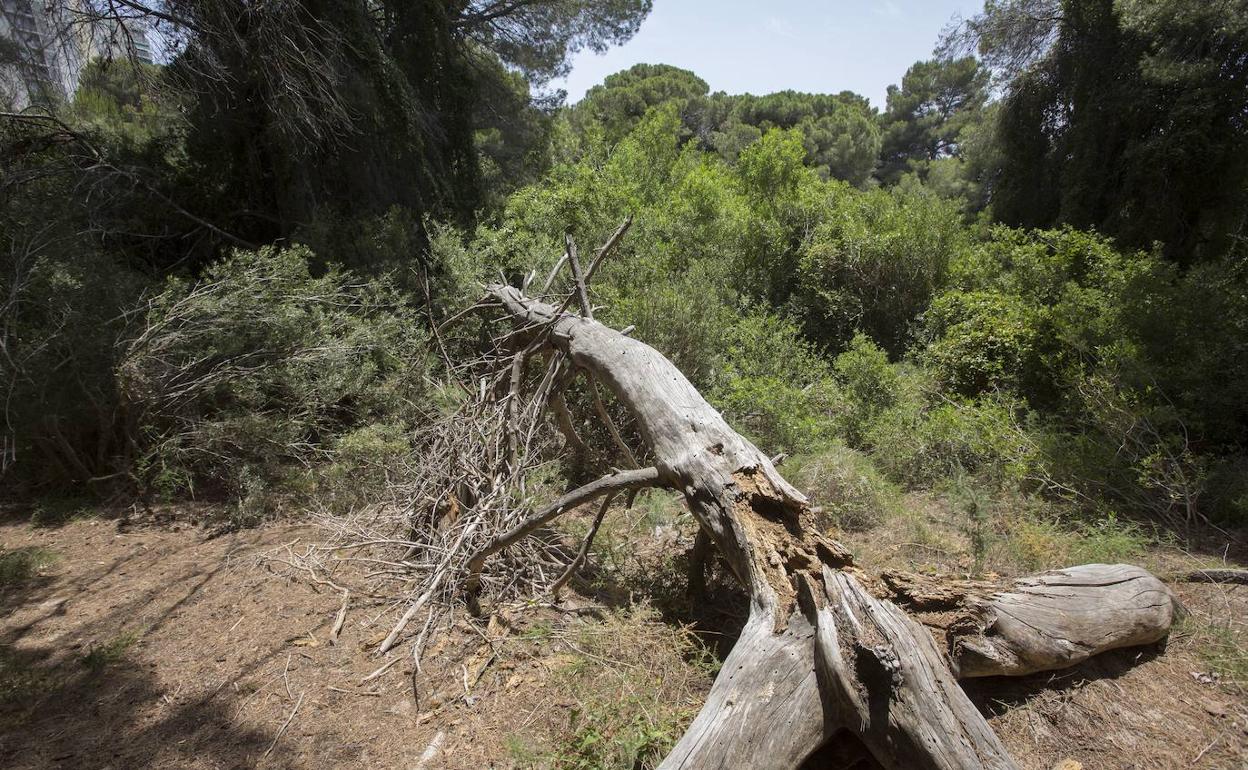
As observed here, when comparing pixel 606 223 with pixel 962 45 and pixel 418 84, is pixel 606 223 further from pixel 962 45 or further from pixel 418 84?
pixel 962 45

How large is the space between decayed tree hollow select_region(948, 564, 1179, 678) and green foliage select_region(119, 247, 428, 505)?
161 inches

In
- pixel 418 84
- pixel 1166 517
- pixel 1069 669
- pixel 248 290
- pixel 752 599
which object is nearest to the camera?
pixel 752 599

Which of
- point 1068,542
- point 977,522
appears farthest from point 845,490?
point 1068,542

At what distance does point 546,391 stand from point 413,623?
1.58 meters

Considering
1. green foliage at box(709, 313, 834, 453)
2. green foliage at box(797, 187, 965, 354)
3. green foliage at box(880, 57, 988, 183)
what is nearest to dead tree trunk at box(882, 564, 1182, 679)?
green foliage at box(709, 313, 834, 453)

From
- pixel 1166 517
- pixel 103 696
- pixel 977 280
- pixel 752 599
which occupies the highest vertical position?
pixel 977 280

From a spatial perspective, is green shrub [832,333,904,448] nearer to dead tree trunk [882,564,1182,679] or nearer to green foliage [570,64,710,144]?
dead tree trunk [882,564,1182,679]

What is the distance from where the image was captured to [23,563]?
4.06 meters

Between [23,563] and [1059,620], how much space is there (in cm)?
595

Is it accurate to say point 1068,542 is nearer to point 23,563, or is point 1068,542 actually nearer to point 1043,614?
point 1043,614

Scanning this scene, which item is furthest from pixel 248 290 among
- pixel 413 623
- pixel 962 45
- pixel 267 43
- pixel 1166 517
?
pixel 962 45

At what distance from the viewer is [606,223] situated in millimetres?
7492

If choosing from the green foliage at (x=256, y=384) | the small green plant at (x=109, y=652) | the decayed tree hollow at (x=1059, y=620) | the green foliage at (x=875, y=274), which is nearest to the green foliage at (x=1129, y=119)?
the green foliage at (x=875, y=274)

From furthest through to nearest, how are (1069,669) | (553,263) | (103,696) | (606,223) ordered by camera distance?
(606,223) < (553,263) < (103,696) < (1069,669)
